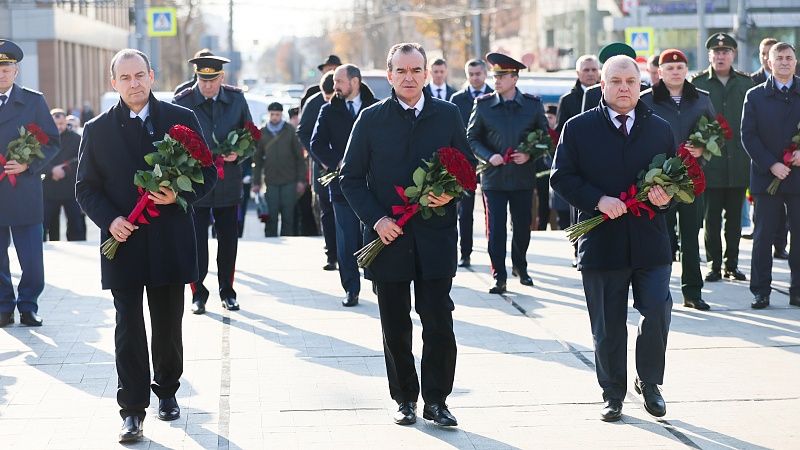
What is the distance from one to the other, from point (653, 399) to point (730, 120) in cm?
544

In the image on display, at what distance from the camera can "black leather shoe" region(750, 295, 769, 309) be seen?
1096 centimetres

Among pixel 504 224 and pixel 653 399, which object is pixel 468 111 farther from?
pixel 653 399

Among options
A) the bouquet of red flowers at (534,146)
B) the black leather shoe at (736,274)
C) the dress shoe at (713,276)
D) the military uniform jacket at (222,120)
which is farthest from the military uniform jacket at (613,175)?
the black leather shoe at (736,274)

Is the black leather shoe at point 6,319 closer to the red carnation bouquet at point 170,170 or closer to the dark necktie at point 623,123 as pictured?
the red carnation bouquet at point 170,170

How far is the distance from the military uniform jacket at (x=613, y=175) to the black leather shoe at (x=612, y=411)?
0.70 m

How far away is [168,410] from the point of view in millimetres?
7484

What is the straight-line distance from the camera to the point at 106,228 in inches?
277

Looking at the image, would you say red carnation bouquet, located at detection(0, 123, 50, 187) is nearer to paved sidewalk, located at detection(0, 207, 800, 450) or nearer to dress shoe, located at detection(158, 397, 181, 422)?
paved sidewalk, located at detection(0, 207, 800, 450)

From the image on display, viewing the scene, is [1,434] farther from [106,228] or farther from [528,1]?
[528,1]

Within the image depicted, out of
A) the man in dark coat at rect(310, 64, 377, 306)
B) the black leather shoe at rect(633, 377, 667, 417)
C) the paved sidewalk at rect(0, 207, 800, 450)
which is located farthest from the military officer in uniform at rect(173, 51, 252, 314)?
the black leather shoe at rect(633, 377, 667, 417)

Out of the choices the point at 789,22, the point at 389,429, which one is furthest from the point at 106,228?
the point at 789,22

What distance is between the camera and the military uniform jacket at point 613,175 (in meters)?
7.29

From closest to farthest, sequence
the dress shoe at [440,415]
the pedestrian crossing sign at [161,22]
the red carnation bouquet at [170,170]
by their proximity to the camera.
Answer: the red carnation bouquet at [170,170] → the dress shoe at [440,415] → the pedestrian crossing sign at [161,22]

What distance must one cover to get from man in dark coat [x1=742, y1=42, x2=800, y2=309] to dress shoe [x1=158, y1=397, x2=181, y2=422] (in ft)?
17.2
